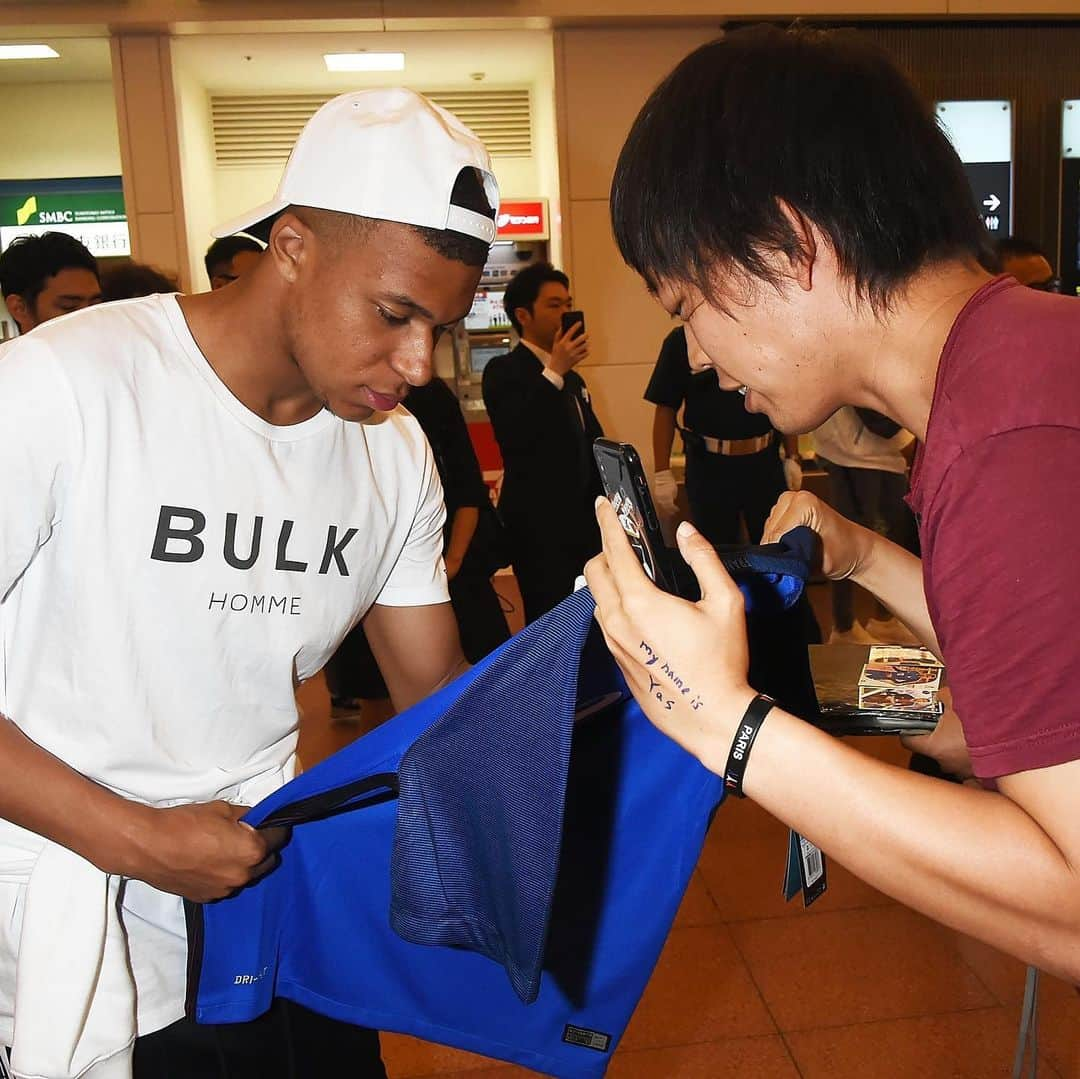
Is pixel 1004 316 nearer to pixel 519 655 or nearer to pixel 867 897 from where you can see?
pixel 519 655

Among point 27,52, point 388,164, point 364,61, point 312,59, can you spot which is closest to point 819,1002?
point 388,164

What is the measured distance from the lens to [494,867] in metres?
1.10

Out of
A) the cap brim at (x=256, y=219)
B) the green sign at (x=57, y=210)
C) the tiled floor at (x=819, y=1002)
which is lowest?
the tiled floor at (x=819, y=1002)

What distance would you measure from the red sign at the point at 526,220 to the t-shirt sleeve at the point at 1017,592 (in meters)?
6.90

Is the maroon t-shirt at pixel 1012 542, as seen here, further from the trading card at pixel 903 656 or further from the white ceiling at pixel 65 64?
the white ceiling at pixel 65 64

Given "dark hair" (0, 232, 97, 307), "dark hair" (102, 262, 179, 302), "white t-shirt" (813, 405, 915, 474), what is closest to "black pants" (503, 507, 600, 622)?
"white t-shirt" (813, 405, 915, 474)

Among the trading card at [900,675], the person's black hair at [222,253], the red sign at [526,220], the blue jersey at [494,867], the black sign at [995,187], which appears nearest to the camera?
the blue jersey at [494,867]

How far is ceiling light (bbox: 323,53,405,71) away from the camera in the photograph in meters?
6.83

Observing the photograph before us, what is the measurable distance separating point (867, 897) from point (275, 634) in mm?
2291

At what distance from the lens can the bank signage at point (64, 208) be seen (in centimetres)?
812

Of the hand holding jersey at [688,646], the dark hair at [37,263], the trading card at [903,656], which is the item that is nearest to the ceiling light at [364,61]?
the dark hair at [37,263]

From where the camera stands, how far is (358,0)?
6270 millimetres

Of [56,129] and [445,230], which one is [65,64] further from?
[445,230]

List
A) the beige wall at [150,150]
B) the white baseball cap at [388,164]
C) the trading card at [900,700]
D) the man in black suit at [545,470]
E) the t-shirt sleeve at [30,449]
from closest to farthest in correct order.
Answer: the t-shirt sleeve at [30,449] < the white baseball cap at [388,164] < the trading card at [900,700] < the man in black suit at [545,470] < the beige wall at [150,150]
